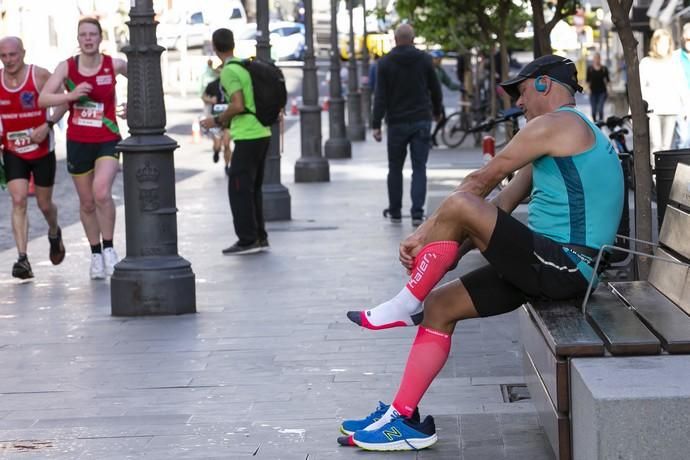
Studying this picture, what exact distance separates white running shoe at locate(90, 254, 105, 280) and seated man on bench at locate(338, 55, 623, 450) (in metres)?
5.69

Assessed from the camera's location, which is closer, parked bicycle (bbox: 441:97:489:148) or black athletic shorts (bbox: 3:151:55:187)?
black athletic shorts (bbox: 3:151:55:187)

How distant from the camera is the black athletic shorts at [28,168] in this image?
11500mm

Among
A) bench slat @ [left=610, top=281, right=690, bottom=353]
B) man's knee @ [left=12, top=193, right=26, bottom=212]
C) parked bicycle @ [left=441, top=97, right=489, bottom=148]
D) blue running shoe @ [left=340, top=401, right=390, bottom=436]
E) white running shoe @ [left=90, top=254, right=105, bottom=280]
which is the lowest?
parked bicycle @ [left=441, top=97, right=489, bottom=148]

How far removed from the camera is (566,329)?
521 centimetres

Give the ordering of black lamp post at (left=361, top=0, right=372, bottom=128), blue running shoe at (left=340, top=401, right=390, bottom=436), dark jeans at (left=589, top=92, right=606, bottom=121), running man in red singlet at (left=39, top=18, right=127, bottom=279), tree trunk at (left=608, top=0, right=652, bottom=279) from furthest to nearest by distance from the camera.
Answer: dark jeans at (left=589, top=92, right=606, bottom=121), black lamp post at (left=361, top=0, right=372, bottom=128), running man in red singlet at (left=39, top=18, right=127, bottom=279), tree trunk at (left=608, top=0, right=652, bottom=279), blue running shoe at (left=340, top=401, right=390, bottom=436)

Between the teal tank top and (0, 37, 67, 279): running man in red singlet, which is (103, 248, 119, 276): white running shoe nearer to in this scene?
(0, 37, 67, 279): running man in red singlet

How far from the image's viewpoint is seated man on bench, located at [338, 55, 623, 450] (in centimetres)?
577

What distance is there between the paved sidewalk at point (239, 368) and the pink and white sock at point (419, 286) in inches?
19.5

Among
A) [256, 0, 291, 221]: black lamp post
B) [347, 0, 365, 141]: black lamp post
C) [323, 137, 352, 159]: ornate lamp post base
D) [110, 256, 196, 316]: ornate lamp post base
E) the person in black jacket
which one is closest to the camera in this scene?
[110, 256, 196, 316]: ornate lamp post base

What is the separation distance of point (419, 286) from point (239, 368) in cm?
205

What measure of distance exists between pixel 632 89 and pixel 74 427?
132 inches

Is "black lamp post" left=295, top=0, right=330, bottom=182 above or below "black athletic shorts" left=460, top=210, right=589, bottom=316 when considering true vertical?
below

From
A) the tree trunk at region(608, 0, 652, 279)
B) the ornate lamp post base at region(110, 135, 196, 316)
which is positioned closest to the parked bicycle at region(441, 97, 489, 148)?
the ornate lamp post base at region(110, 135, 196, 316)

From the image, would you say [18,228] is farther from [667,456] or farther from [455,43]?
[455,43]
